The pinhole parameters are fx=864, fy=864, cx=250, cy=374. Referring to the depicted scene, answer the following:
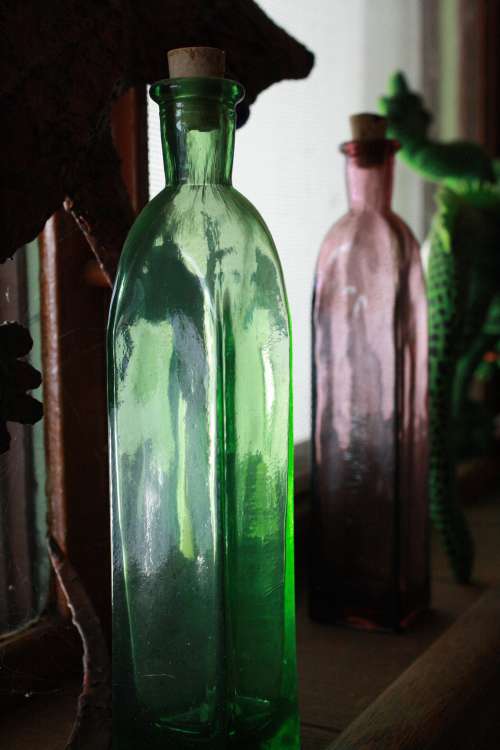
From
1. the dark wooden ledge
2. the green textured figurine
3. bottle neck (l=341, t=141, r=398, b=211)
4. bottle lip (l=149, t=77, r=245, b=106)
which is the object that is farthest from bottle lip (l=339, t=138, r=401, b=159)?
the dark wooden ledge

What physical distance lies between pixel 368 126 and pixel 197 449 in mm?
364

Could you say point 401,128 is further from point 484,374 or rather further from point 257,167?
point 484,374

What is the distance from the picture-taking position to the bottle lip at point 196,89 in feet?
1.40

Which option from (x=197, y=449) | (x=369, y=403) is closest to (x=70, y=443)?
(x=197, y=449)

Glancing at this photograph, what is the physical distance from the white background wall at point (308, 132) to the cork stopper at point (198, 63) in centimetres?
38

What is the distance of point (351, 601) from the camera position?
0.70 m

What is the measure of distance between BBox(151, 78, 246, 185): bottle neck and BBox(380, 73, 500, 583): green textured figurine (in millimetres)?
413

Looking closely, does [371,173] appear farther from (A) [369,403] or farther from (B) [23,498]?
(B) [23,498]

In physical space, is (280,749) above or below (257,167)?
below

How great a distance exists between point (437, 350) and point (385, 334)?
145mm

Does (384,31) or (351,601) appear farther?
(384,31)

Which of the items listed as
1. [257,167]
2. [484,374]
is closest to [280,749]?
[257,167]

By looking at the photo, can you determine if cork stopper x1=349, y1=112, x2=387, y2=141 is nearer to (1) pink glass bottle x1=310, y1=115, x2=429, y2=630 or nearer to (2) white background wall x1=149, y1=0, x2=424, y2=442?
(1) pink glass bottle x1=310, y1=115, x2=429, y2=630

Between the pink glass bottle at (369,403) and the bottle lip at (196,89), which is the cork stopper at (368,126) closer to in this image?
the pink glass bottle at (369,403)
